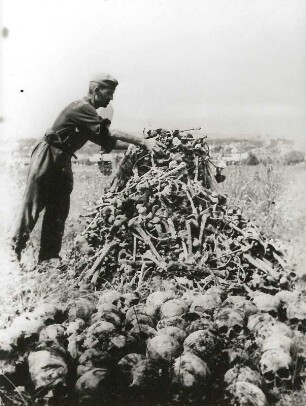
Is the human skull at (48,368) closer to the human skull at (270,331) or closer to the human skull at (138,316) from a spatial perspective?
the human skull at (138,316)

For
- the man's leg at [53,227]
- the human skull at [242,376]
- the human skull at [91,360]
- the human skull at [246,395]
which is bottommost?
the human skull at [246,395]

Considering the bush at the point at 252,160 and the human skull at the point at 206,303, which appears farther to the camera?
the bush at the point at 252,160

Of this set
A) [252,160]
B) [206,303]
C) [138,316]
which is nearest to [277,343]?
[206,303]

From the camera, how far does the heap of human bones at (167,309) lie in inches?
89.5

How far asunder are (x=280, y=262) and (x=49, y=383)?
1.66m

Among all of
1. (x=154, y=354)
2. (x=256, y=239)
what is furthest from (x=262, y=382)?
(x=256, y=239)

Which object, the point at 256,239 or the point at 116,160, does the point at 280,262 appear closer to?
the point at 256,239

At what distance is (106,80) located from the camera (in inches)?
130

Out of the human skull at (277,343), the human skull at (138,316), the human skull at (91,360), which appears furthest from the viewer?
the human skull at (138,316)

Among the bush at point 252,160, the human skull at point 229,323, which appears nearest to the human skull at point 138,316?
the human skull at point 229,323

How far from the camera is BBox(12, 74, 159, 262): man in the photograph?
331 cm

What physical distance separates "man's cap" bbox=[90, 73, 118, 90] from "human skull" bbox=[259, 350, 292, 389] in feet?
6.32

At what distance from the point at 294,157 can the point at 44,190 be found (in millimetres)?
1746

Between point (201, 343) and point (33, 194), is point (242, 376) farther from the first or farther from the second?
point (33, 194)
